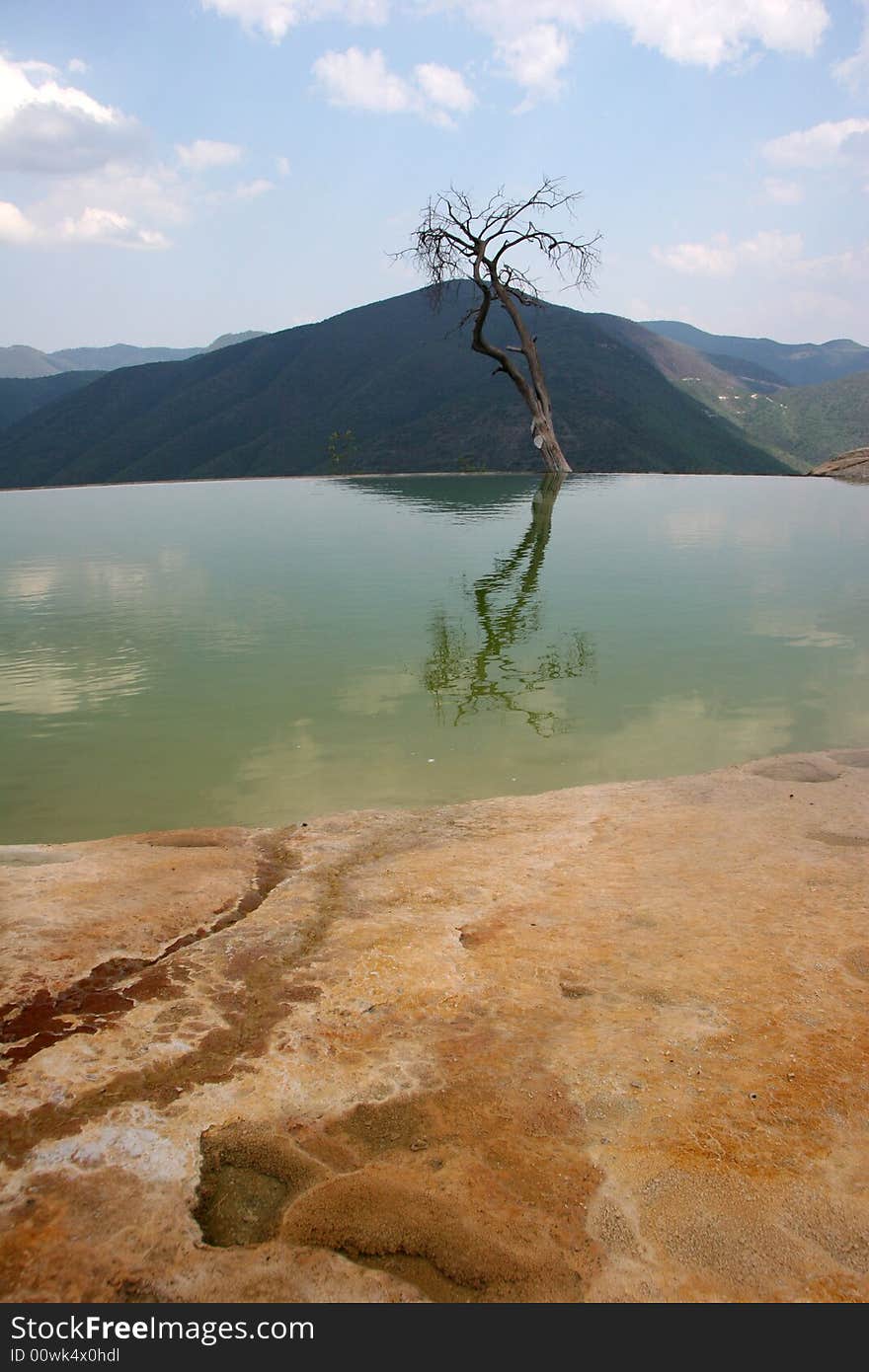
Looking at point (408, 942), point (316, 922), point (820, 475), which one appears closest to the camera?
point (408, 942)

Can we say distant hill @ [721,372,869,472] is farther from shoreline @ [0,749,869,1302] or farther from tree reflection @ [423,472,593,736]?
shoreline @ [0,749,869,1302]

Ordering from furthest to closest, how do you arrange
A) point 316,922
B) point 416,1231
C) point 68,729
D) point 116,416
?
point 116,416 → point 68,729 → point 316,922 → point 416,1231

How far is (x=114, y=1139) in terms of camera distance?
189cm

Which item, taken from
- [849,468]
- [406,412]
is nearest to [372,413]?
[406,412]

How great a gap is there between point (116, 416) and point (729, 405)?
76480 millimetres

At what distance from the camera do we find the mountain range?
6650 cm

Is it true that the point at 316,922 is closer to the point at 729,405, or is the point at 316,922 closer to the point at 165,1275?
the point at 165,1275

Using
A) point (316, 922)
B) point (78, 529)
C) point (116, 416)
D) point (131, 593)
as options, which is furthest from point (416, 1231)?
point (116, 416)

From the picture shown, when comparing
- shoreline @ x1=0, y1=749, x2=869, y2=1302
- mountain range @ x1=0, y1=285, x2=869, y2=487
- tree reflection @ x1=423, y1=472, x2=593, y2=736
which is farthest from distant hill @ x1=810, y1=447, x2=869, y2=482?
mountain range @ x1=0, y1=285, x2=869, y2=487

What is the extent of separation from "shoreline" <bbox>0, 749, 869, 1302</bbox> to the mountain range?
57320 mm

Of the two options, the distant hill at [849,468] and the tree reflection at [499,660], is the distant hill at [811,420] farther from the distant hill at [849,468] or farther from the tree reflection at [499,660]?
the tree reflection at [499,660]

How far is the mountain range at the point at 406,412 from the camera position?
66.5 m

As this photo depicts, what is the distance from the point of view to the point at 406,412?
78.3 m

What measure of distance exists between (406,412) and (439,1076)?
80641 mm
